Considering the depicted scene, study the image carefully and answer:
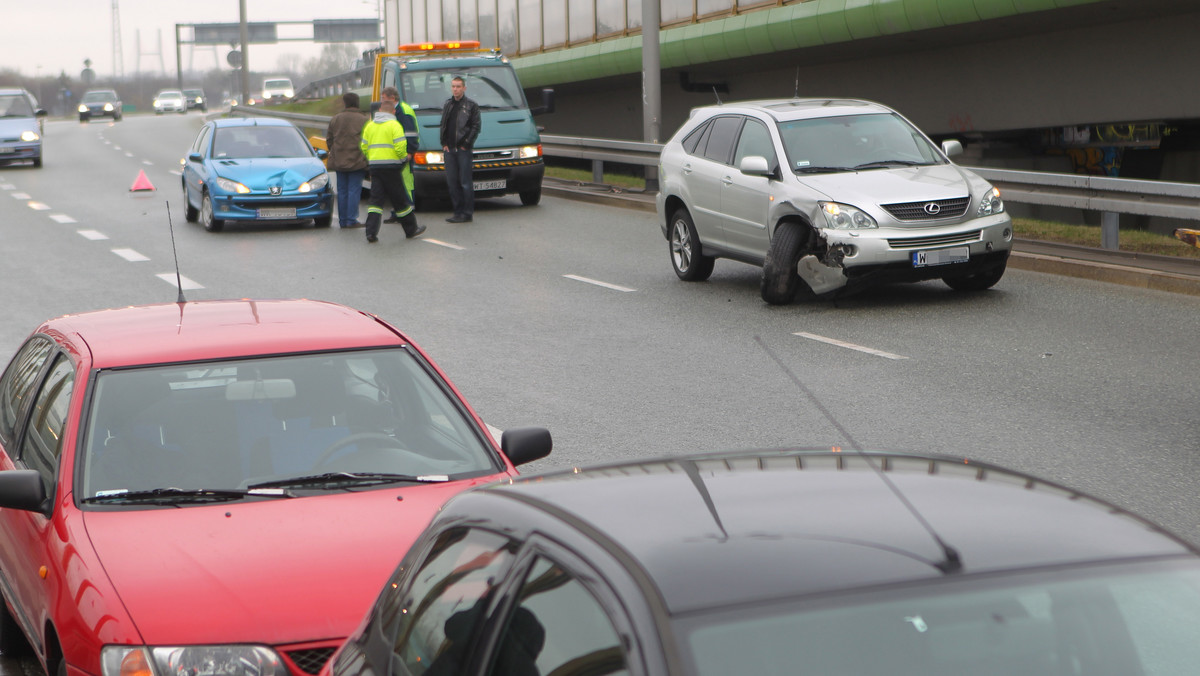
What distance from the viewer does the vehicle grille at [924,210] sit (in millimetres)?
12805

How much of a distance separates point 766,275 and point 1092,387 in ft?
14.0

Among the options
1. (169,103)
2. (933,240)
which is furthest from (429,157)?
(169,103)

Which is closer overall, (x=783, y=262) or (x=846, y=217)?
(x=846, y=217)

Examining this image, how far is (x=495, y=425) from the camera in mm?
8836

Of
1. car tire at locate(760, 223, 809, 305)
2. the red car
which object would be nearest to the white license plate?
car tire at locate(760, 223, 809, 305)

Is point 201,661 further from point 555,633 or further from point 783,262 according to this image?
point 783,262

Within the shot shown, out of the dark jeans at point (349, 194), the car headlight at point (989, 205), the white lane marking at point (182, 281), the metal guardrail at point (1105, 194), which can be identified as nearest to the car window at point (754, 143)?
the car headlight at point (989, 205)

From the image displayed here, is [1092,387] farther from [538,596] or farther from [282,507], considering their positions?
[538,596]

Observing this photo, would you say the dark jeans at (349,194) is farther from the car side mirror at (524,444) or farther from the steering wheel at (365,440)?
the car side mirror at (524,444)

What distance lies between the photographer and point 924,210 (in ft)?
42.1

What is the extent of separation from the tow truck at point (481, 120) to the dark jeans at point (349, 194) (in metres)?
1.74

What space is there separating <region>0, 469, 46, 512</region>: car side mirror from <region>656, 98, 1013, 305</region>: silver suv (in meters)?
9.14

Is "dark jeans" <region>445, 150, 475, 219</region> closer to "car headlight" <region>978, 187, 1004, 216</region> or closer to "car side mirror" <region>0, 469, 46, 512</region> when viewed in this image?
"car headlight" <region>978, 187, 1004, 216</region>

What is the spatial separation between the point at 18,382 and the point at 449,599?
362 cm
